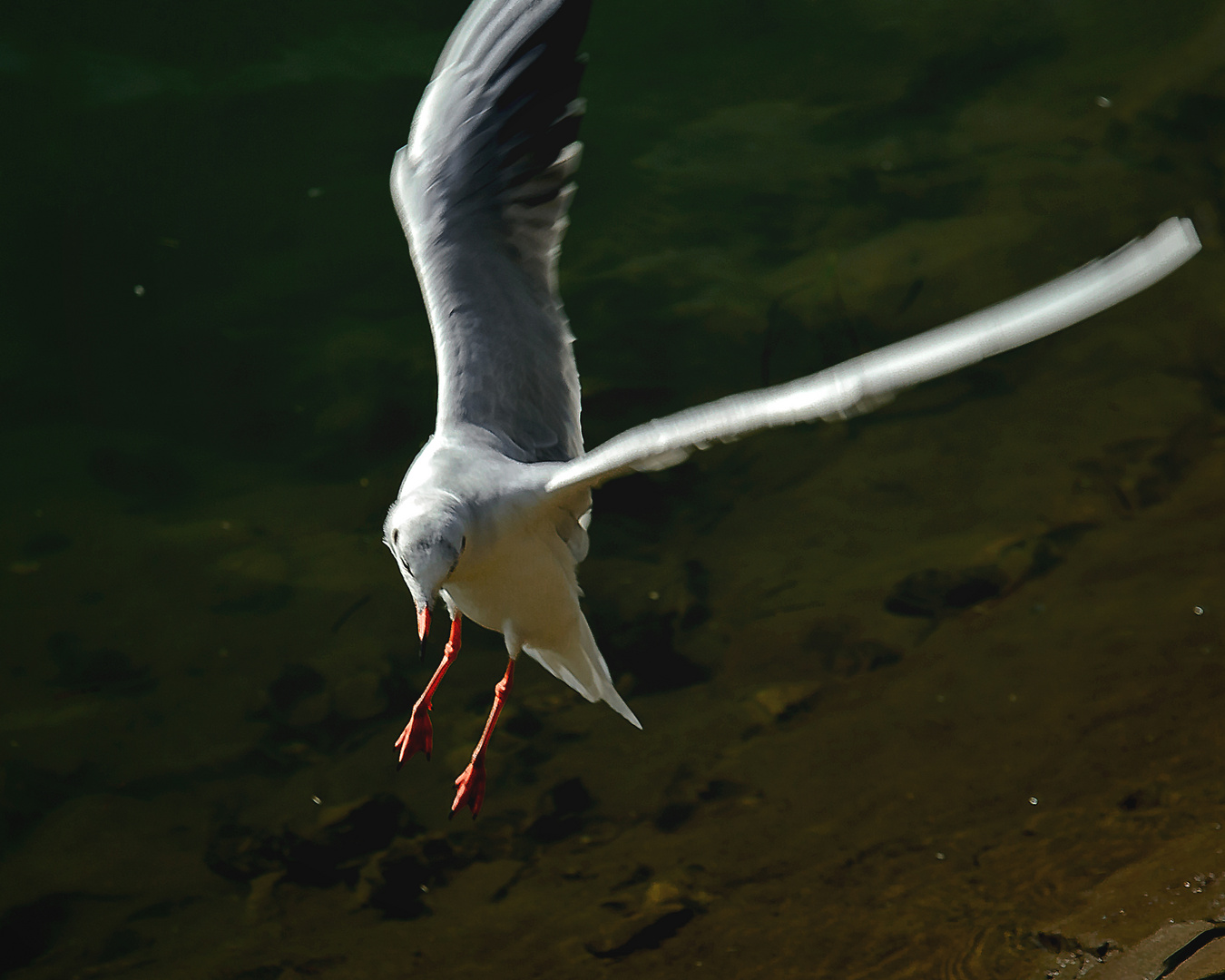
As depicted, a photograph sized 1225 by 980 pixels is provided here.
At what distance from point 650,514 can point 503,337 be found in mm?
1426

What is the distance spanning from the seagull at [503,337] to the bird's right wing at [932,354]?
0.30 m

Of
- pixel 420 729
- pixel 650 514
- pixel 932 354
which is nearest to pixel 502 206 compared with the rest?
pixel 420 729

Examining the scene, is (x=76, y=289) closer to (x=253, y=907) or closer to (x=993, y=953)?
(x=253, y=907)

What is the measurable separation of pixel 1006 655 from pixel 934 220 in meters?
1.53

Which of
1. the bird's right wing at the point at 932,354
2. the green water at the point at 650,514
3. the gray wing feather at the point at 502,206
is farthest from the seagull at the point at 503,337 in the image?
the green water at the point at 650,514

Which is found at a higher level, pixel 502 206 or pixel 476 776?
pixel 502 206

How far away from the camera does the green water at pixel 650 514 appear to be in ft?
9.50

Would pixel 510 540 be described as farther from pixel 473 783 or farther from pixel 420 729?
pixel 473 783

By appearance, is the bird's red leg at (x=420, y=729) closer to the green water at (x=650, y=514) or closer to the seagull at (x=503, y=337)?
the seagull at (x=503, y=337)

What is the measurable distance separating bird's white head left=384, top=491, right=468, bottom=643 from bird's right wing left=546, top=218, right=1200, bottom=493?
307 millimetres

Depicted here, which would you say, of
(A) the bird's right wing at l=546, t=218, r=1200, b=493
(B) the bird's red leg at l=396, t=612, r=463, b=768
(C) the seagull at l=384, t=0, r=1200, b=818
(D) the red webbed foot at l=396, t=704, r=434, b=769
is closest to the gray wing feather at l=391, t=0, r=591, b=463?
(C) the seagull at l=384, t=0, r=1200, b=818

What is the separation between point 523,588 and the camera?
2109 millimetres

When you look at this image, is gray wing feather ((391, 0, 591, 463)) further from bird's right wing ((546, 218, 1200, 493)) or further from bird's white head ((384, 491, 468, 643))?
bird's right wing ((546, 218, 1200, 493))

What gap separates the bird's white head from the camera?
1.70 m
